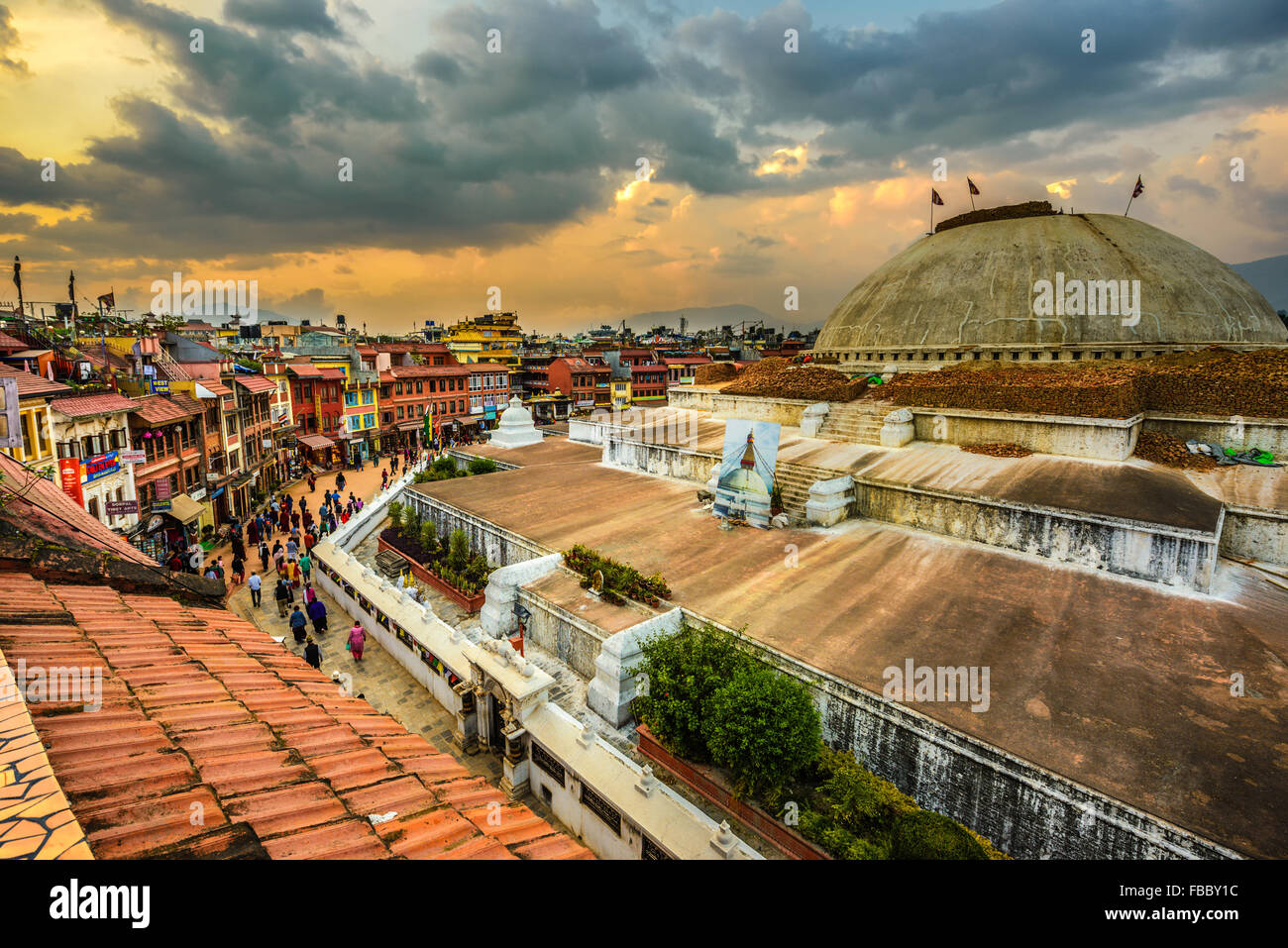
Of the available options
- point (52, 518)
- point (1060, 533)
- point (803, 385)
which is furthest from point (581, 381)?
point (52, 518)

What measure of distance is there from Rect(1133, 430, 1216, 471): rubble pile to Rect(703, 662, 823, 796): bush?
16.2 metres

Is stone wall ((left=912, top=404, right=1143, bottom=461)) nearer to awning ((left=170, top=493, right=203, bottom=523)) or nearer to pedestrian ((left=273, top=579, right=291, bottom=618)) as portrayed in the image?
pedestrian ((left=273, top=579, right=291, bottom=618))

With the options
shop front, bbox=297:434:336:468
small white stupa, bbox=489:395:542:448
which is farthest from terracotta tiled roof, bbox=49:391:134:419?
shop front, bbox=297:434:336:468

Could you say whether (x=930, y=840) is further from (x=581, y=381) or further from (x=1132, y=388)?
(x=581, y=381)

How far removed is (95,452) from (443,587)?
1235cm

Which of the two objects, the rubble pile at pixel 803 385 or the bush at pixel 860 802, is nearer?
the bush at pixel 860 802

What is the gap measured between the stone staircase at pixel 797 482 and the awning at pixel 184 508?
21917 mm

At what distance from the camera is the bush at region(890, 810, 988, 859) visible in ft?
19.9

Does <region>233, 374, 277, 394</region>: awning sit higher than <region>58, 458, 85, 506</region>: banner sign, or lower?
higher

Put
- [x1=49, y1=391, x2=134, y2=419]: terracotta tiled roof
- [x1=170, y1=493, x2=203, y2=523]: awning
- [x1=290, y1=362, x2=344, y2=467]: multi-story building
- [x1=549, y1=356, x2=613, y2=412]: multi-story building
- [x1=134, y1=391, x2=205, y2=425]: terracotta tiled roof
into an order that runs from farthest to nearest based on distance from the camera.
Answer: [x1=549, y1=356, x2=613, y2=412]: multi-story building < [x1=290, y1=362, x2=344, y2=467]: multi-story building < [x1=170, y1=493, x2=203, y2=523]: awning < [x1=134, y1=391, x2=205, y2=425]: terracotta tiled roof < [x1=49, y1=391, x2=134, y2=419]: terracotta tiled roof

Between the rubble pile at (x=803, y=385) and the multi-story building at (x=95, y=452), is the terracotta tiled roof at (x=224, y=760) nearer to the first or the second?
the multi-story building at (x=95, y=452)

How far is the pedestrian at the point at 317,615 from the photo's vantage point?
15.0m

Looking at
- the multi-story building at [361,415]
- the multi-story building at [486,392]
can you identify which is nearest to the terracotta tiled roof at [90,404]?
the multi-story building at [361,415]

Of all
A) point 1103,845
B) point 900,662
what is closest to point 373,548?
point 900,662
